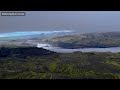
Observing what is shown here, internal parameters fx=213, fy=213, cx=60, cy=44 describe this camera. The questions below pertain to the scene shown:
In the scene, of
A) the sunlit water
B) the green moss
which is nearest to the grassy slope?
the sunlit water

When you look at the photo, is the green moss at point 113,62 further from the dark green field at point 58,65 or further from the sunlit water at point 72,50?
the sunlit water at point 72,50

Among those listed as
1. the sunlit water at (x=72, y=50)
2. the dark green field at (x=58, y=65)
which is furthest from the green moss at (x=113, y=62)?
the sunlit water at (x=72, y=50)

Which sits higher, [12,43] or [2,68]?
[12,43]

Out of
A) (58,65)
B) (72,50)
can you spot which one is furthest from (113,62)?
(58,65)

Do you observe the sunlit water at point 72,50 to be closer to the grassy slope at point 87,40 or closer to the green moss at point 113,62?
the grassy slope at point 87,40

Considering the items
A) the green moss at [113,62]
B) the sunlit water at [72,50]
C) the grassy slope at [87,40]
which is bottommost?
the green moss at [113,62]

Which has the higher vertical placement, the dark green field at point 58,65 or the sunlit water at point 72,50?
the sunlit water at point 72,50

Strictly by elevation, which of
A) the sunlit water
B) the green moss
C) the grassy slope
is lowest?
the green moss

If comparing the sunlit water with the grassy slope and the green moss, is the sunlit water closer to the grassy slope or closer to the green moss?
the grassy slope

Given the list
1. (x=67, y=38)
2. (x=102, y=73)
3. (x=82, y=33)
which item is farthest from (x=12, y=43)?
(x=102, y=73)
